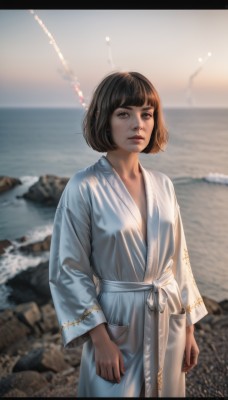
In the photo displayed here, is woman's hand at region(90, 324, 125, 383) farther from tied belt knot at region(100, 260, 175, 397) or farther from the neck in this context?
the neck

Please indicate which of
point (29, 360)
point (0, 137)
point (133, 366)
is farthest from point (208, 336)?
point (0, 137)

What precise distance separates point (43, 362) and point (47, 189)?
2243 mm

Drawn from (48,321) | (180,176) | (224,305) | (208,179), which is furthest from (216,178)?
(48,321)

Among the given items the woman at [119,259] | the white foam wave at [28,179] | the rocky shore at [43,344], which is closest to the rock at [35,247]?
the rocky shore at [43,344]

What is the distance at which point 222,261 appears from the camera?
3746 mm

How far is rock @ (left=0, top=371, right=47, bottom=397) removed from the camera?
2.52m

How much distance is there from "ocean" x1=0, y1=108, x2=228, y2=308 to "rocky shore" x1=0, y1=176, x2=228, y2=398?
0.11 meters

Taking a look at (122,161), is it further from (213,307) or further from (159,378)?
(213,307)

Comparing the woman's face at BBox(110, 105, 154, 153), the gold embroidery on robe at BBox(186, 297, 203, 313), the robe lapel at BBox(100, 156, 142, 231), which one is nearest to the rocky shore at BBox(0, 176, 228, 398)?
the gold embroidery on robe at BBox(186, 297, 203, 313)

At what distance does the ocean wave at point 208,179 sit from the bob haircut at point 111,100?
2550mm

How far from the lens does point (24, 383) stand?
258cm

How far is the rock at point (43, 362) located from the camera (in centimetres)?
290

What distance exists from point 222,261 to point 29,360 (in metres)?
1.83

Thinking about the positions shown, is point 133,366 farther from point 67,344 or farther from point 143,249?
point 143,249
